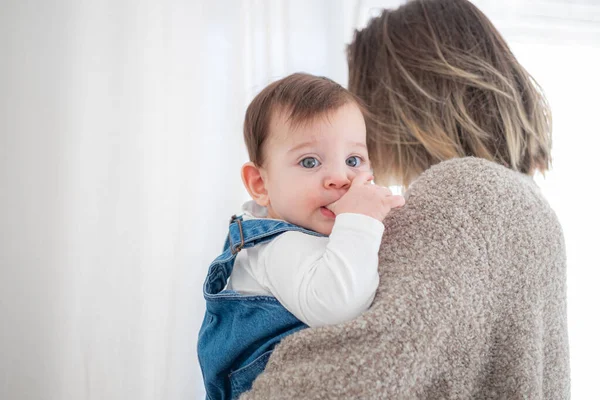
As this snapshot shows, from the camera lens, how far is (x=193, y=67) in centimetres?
151

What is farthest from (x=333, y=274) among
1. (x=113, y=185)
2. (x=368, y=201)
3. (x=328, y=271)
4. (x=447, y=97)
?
(x=113, y=185)

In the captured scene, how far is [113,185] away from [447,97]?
1.03m

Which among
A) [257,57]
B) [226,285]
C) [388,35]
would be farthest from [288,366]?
[257,57]

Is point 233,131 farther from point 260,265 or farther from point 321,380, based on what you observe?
point 321,380

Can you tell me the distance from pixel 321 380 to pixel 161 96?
3.68ft

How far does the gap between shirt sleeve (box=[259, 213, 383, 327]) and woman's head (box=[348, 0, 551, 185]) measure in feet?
1.36

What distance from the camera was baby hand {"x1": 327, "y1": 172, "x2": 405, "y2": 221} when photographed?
77cm

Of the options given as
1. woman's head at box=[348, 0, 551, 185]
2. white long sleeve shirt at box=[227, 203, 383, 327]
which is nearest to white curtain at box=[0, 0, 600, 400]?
woman's head at box=[348, 0, 551, 185]

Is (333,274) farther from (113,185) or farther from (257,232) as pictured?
(113,185)

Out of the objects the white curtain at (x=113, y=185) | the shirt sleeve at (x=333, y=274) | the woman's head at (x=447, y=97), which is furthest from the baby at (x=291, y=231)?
the white curtain at (x=113, y=185)

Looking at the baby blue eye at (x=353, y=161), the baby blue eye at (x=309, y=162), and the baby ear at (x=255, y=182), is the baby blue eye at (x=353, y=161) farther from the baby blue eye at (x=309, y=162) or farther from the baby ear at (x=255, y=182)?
the baby ear at (x=255, y=182)

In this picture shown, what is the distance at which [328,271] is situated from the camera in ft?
2.35

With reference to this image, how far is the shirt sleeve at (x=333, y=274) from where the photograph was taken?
70 cm

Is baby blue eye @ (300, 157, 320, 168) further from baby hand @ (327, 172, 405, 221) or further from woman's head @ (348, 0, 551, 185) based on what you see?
woman's head @ (348, 0, 551, 185)
